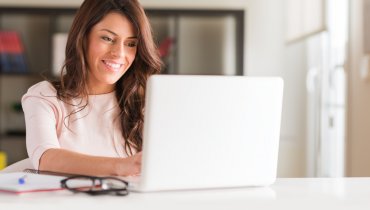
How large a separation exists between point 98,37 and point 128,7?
133 millimetres

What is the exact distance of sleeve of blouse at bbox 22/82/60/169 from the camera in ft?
6.58

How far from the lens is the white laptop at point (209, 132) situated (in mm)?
1464

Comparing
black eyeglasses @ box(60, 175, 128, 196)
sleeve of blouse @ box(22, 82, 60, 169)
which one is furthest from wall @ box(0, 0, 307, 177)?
black eyeglasses @ box(60, 175, 128, 196)

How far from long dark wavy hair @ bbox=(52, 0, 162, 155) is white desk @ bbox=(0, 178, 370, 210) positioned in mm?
835

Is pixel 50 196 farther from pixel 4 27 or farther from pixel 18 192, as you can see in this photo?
pixel 4 27

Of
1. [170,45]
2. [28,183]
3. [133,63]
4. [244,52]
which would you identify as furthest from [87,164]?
[244,52]

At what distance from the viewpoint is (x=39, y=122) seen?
2092 mm

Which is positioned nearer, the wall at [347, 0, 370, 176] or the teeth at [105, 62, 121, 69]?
the teeth at [105, 62, 121, 69]

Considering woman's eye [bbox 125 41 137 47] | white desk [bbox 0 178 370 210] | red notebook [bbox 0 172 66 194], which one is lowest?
white desk [bbox 0 178 370 210]

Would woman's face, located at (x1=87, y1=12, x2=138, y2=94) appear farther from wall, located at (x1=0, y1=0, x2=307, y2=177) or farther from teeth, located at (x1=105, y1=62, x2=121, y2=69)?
wall, located at (x1=0, y1=0, x2=307, y2=177)

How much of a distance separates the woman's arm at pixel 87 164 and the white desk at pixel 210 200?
0.21 m

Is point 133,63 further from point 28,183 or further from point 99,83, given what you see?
point 28,183

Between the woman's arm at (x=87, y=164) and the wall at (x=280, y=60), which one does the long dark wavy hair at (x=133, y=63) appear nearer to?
the woman's arm at (x=87, y=164)

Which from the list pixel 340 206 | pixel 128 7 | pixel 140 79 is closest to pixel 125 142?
pixel 140 79
